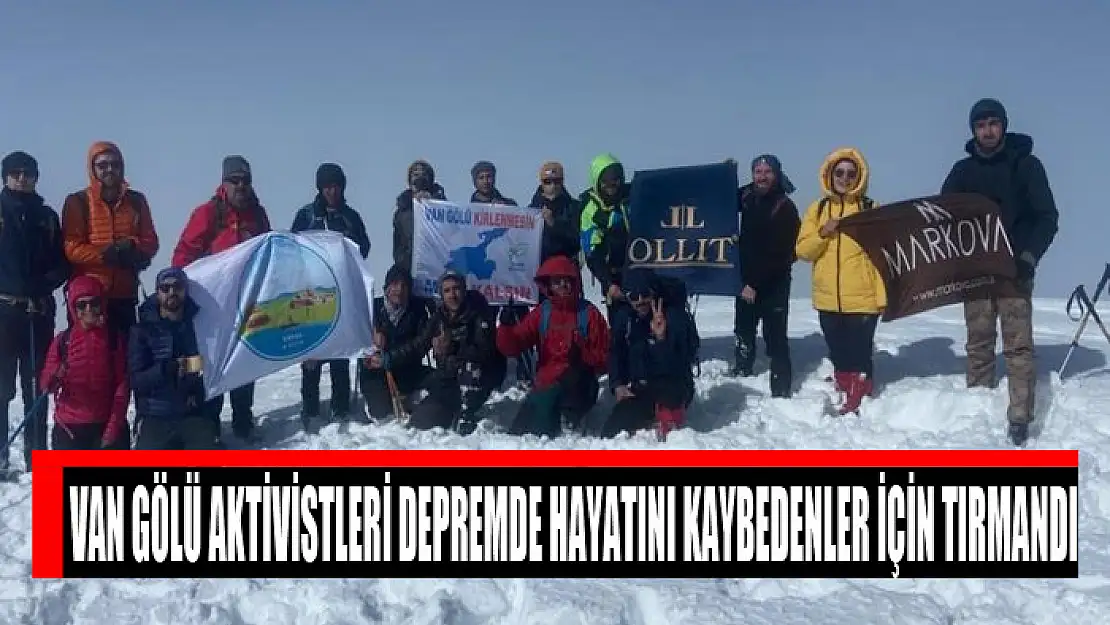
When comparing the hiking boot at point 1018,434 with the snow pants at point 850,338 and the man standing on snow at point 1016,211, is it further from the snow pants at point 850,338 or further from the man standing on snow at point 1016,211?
the snow pants at point 850,338

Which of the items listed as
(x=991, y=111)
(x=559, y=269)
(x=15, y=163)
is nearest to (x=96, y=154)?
(x=15, y=163)

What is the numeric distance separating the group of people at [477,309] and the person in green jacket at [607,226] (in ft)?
0.06

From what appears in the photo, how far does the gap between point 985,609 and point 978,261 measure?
140 inches

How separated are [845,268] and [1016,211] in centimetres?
138

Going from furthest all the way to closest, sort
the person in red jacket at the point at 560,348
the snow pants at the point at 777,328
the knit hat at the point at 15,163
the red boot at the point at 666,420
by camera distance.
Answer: the snow pants at the point at 777,328 → the person in red jacket at the point at 560,348 → the red boot at the point at 666,420 → the knit hat at the point at 15,163

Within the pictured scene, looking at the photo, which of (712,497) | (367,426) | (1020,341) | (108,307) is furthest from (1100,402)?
(108,307)

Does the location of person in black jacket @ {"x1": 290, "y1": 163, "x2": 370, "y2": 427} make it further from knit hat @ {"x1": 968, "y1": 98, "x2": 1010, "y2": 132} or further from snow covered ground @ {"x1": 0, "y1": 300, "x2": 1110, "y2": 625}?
knit hat @ {"x1": 968, "y1": 98, "x2": 1010, "y2": 132}

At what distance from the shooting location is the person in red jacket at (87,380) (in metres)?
7.04

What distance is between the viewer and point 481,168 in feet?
30.5

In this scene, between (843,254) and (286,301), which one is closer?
(843,254)

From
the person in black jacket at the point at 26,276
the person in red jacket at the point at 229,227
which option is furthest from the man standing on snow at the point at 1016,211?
the person in black jacket at the point at 26,276

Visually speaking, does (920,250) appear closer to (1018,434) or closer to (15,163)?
(1018,434)

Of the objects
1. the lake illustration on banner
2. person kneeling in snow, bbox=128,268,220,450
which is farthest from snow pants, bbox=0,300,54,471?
the lake illustration on banner

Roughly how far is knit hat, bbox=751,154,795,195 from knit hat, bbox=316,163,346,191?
379 centimetres
